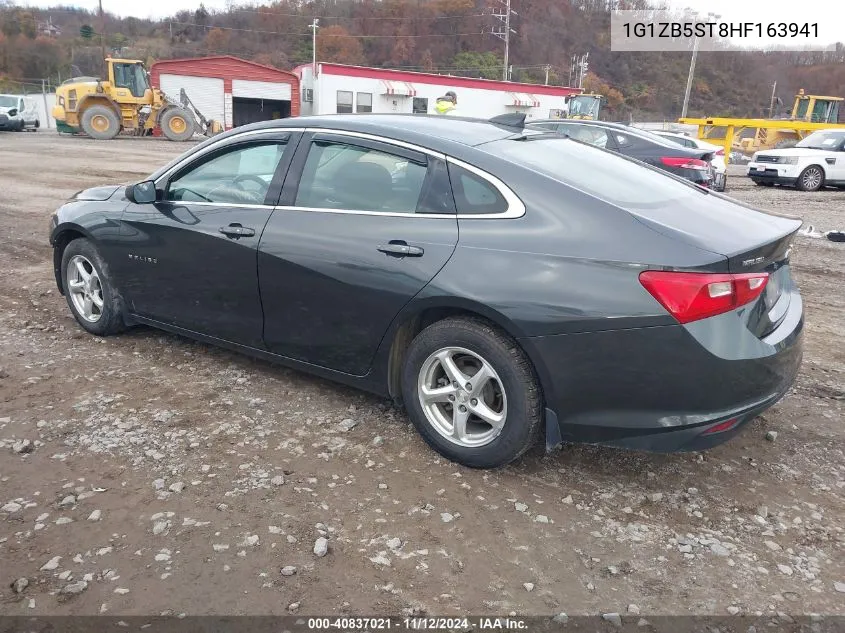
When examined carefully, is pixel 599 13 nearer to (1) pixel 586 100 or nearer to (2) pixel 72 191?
(1) pixel 586 100

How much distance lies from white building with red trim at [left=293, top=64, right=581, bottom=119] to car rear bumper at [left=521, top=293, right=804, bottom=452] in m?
39.5

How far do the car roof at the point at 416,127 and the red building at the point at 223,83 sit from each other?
34.3 meters

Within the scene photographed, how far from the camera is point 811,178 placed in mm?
17469

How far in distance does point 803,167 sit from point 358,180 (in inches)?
682

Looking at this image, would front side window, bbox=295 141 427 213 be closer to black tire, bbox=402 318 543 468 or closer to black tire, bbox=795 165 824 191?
black tire, bbox=402 318 543 468

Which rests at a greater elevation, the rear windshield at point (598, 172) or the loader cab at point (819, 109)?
the loader cab at point (819, 109)

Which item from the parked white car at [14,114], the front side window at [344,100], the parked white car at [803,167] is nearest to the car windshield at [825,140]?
the parked white car at [803,167]

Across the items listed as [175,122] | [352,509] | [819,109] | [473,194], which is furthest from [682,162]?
[819,109]

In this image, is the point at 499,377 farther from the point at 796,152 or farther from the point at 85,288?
the point at 796,152

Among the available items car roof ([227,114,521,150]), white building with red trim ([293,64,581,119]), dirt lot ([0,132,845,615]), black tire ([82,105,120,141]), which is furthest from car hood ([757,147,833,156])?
white building with red trim ([293,64,581,119])

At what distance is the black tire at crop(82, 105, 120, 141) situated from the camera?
2670 cm

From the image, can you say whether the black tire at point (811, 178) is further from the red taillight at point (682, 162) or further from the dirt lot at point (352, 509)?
the dirt lot at point (352, 509)

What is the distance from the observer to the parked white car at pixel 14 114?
31.2 metres

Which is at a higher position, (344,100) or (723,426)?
(344,100)
